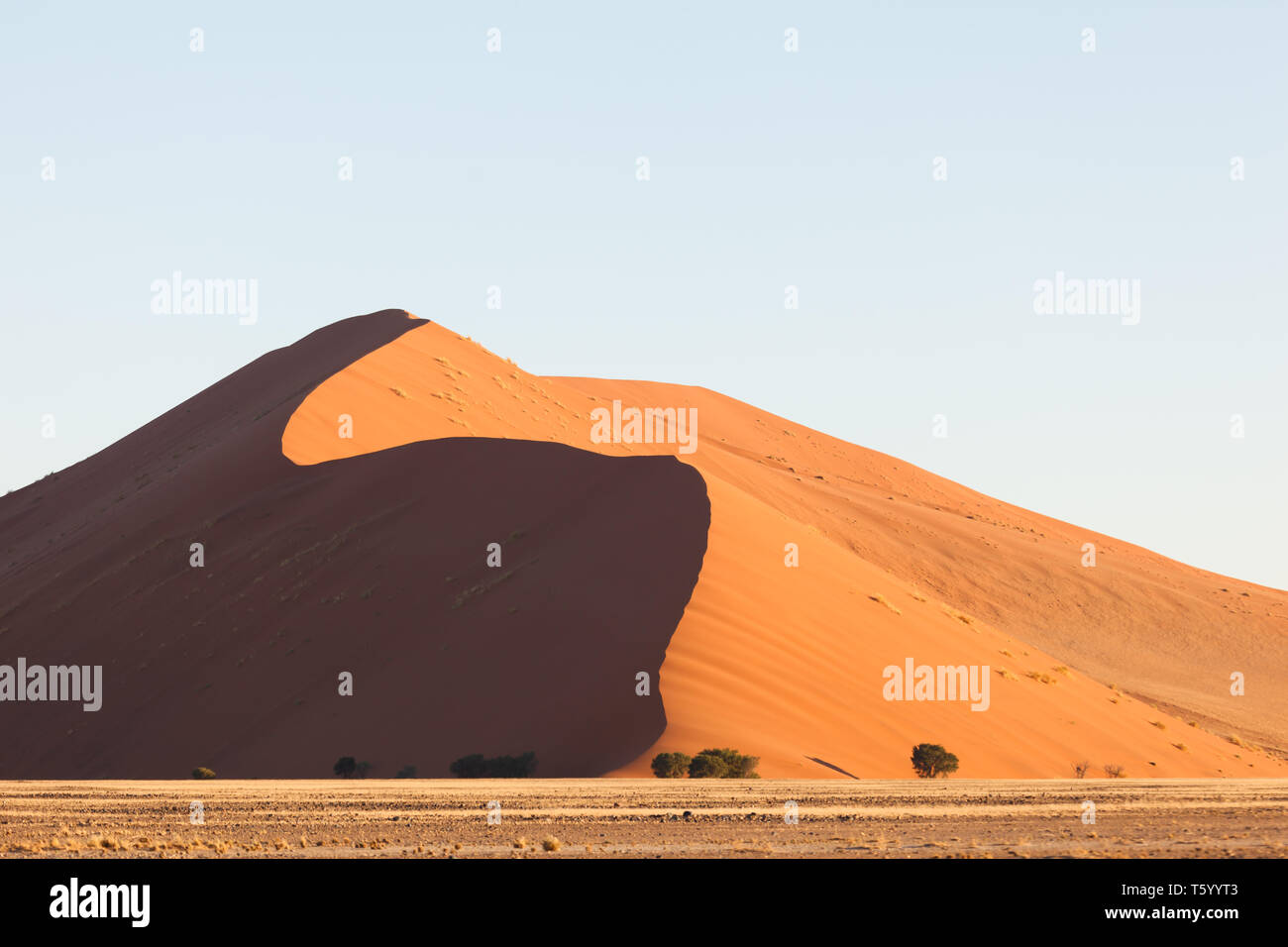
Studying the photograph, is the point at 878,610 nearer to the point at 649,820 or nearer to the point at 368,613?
the point at 368,613

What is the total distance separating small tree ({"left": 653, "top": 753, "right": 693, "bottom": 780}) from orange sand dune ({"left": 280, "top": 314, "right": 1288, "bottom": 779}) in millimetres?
447

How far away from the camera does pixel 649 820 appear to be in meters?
19.0

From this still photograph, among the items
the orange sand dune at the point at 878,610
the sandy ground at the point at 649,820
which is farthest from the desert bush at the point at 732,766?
the sandy ground at the point at 649,820

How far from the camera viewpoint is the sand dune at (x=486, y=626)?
3303 cm

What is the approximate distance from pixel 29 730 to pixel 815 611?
24191mm

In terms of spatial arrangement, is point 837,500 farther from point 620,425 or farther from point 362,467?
point 362,467

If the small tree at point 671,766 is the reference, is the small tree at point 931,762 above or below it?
below

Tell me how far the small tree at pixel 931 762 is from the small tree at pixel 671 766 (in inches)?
226

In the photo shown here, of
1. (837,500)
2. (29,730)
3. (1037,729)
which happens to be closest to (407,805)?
(1037,729)

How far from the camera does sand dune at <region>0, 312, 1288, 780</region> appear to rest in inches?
1300
